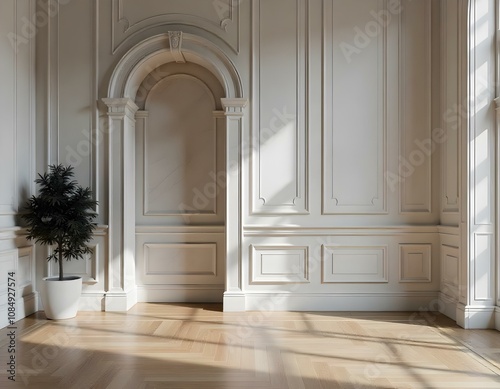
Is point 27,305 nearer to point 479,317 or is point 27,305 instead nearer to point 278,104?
point 278,104

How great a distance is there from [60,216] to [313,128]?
305cm

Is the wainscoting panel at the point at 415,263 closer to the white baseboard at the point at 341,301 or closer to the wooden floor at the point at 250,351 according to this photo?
the white baseboard at the point at 341,301

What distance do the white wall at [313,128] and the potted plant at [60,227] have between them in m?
0.39

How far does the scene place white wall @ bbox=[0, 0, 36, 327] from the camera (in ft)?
16.2

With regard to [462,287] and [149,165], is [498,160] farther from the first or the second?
[149,165]

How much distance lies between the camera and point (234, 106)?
5559 millimetres

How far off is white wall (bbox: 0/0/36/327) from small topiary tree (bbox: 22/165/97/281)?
0.19 metres

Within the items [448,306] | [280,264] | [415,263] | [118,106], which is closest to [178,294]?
[280,264]

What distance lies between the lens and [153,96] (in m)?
6.05

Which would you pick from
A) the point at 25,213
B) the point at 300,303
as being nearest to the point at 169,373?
the point at 300,303

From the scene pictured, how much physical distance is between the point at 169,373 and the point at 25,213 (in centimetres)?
294

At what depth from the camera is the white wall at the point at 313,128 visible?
559 cm
